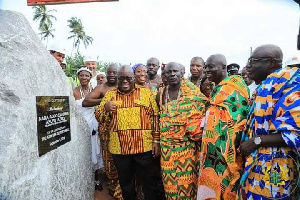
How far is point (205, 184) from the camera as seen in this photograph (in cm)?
268

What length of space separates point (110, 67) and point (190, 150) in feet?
6.67

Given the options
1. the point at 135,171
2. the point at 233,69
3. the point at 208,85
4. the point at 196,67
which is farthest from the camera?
the point at 233,69

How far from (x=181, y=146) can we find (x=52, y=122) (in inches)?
58.4

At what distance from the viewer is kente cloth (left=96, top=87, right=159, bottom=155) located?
10.3 ft

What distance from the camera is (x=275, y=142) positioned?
6.08 feet

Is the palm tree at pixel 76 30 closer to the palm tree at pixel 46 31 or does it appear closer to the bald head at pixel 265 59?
the palm tree at pixel 46 31

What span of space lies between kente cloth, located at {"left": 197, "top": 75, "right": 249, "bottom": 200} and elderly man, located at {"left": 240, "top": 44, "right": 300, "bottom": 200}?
1.24 ft

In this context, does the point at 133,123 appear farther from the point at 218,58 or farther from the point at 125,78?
the point at 218,58

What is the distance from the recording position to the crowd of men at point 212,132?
6.12ft

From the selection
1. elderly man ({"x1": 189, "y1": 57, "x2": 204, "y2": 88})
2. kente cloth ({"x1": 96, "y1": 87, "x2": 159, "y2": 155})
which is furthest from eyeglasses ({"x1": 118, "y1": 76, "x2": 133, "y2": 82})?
elderly man ({"x1": 189, "y1": 57, "x2": 204, "y2": 88})

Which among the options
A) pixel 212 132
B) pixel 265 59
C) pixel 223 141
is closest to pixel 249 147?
pixel 223 141

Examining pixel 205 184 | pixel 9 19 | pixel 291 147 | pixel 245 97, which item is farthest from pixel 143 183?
pixel 9 19

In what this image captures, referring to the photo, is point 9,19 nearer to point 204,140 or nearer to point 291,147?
point 204,140

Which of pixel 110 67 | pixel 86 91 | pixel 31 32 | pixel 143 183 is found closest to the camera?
pixel 31 32
